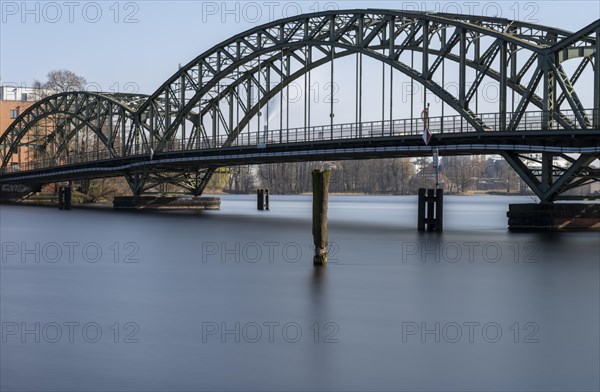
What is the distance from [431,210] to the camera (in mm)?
50625

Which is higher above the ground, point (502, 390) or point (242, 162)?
point (242, 162)

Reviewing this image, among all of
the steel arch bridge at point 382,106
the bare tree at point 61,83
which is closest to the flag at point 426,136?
the steel arch bridge at point 382,106

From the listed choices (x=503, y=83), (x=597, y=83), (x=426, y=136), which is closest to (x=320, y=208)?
(x=426, y=136)

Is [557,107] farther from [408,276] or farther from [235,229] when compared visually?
[408,276]

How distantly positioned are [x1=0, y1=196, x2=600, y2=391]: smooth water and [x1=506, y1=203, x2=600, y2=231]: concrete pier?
27.1 feet

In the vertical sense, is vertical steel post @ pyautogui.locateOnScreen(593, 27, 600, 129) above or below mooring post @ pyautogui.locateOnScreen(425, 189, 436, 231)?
above

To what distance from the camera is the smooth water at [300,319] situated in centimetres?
1427

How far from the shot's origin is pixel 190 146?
79.1m

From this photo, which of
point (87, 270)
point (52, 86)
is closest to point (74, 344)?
point (87, 270)

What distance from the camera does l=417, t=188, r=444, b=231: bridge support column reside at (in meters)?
48.1

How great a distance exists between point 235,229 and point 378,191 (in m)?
131

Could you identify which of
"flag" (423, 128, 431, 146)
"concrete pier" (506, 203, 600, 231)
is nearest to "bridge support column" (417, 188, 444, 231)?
"flag" (423, 128, 431, 146)

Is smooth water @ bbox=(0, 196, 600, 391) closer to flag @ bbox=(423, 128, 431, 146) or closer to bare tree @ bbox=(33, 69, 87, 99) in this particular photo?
flag @ bbox=(423, 128, 431, 146)

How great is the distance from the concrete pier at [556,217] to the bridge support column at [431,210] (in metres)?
3.76
